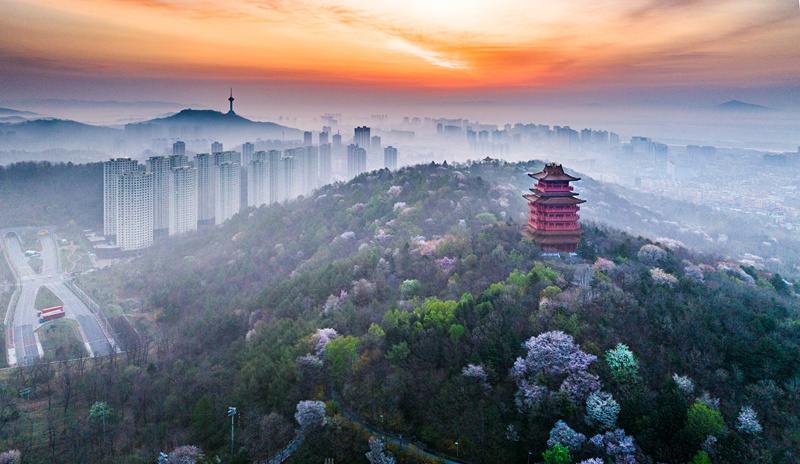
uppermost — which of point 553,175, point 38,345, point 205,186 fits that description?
point 553,175

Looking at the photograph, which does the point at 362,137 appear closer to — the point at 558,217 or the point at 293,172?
the point at 293,172

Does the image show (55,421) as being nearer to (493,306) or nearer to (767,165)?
(493,306)

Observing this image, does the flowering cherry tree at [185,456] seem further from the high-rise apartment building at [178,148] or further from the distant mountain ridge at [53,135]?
the high-rise apartment building at [178,148]

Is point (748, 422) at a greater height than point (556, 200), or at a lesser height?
lesser

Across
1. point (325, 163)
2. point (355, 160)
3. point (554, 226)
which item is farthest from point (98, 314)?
point (325, 163)

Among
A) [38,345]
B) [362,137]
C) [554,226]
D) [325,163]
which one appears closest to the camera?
[554,226]

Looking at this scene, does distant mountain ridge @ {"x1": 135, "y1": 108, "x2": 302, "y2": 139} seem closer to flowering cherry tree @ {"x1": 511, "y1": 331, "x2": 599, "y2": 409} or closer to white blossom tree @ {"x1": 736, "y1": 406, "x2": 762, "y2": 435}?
flowering cherry tree @ {"x1": 511, "y1": 331, "x2": 599, "y2": 409}

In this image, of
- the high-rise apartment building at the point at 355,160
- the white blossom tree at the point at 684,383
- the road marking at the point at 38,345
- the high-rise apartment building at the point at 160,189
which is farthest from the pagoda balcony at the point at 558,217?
the high-rise apartment building at the point at 355,160
